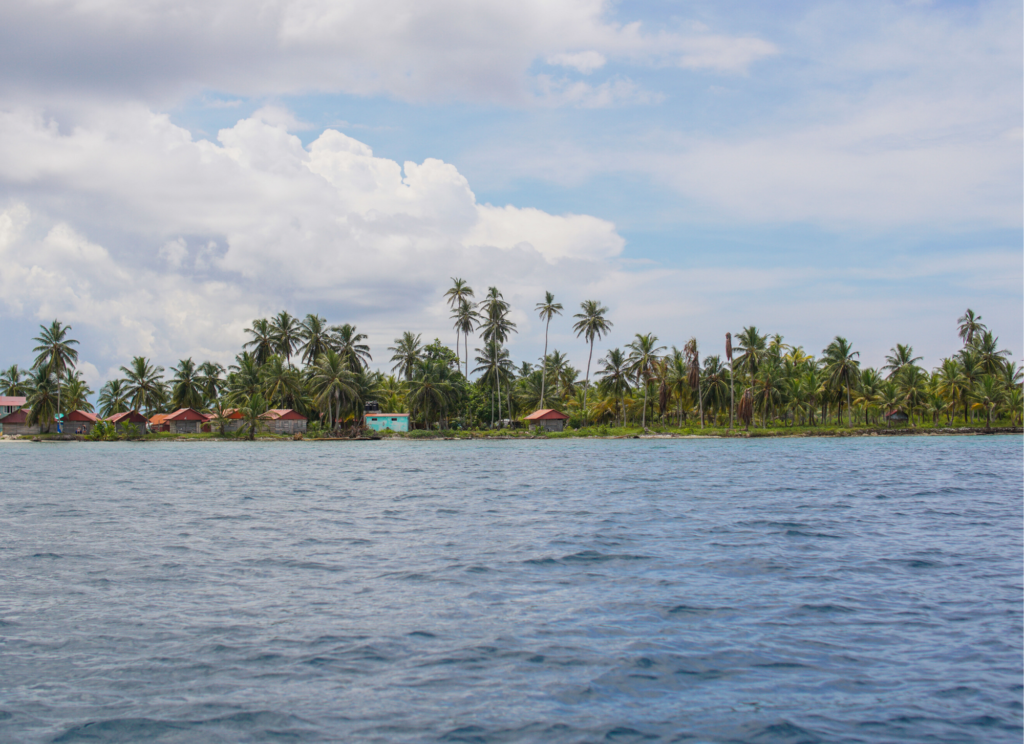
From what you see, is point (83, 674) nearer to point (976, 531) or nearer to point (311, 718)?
point (311, 718)

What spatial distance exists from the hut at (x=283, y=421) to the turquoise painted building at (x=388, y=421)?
353 inches

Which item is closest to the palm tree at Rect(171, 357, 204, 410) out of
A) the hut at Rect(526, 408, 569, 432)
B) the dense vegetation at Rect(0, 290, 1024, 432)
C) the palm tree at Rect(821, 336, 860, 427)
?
the dense vegetation at Rect(0, 290, 1024, 432)

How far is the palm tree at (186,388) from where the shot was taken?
108m

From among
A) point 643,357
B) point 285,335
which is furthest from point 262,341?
point 643,357

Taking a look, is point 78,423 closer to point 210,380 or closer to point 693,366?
point 210,380

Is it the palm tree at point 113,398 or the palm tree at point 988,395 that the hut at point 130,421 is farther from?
the palm tree at point 988,395

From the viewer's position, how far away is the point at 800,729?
6516 millimetres

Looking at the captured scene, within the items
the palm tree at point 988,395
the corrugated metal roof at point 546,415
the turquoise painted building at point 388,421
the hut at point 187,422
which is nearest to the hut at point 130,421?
the hut at point 187,422

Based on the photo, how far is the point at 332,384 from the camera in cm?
9175

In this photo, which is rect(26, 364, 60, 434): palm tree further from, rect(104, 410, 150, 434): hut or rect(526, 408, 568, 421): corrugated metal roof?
rect(526, 408, 568, 421): corrugated metal roof

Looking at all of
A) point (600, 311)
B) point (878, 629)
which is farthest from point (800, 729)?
point (600, 311)

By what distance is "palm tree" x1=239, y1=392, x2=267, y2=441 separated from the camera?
297 ft

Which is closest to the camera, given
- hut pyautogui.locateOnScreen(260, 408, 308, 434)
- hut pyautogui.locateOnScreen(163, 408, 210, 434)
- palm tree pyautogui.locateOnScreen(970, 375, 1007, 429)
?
palm tree pyautogui.locateOnScreen(970, 375, 1007, 429)

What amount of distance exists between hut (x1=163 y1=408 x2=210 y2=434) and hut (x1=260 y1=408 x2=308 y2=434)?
10.8m
